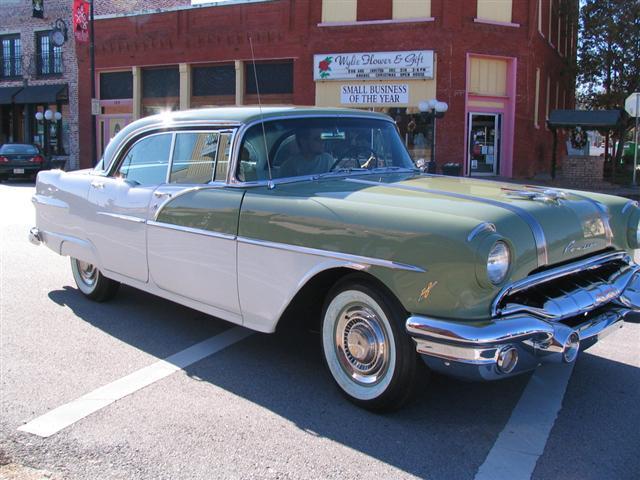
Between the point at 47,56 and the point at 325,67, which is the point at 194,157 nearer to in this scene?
the point at 325,67

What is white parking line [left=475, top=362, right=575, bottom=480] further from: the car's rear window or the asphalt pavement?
the car's rear window

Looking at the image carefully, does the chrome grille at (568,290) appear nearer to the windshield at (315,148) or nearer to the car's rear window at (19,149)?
the windshield at (315,148)

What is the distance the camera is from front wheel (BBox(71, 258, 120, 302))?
236 inches

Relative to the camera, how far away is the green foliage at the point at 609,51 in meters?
25.2

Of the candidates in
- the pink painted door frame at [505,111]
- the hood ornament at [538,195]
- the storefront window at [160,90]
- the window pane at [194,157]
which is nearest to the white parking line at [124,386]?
the window pane at [194,157]

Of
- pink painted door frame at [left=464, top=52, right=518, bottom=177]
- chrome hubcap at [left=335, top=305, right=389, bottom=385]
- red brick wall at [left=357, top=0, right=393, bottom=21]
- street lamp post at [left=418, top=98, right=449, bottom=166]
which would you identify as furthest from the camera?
pink painted door frame at [left=464, top=52, right=518, bottom=177]

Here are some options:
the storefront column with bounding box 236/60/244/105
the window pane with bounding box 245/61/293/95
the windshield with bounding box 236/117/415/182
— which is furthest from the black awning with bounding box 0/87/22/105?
the windshield with bounding box 236/117/415/182

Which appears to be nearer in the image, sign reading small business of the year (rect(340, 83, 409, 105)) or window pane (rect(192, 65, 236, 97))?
sign reading small business of the year (rect(340, 83, 409, 105))

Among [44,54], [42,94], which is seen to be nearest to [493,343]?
[42,94]

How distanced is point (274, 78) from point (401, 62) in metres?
5.24

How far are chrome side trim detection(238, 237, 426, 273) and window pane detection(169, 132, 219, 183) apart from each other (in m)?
0.77

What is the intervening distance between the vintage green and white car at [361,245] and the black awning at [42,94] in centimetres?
2785

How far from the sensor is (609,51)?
86.7 feet

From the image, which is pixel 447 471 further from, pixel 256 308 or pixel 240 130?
pixel 240 130
